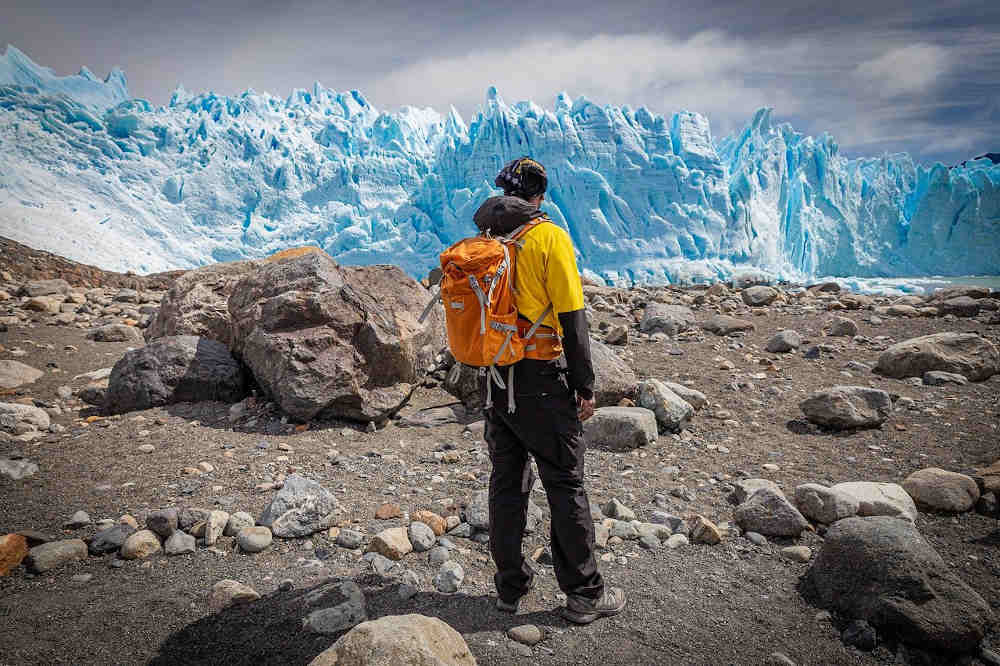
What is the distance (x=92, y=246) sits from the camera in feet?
86.3

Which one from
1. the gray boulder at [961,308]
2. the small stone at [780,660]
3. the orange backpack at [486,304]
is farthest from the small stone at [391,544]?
the gray boulder at [961,308]

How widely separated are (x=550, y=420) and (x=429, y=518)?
4.24 feet

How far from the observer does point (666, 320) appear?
26.9ft

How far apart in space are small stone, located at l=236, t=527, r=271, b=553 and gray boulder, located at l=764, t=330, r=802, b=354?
21.5 ft

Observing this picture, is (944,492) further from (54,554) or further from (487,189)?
(487,189)

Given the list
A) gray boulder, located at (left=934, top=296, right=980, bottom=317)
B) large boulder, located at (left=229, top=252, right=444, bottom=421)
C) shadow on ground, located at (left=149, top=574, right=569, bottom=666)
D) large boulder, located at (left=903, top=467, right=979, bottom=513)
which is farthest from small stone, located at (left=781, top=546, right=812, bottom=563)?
gray boulder, located at (left=934, top=296, right=980, bottom=317)

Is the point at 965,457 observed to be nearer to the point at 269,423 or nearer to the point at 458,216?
the point at 269,423

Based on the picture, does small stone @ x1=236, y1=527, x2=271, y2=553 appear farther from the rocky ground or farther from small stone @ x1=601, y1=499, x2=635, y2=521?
small stone @ x1=601, y1=499, x2=635, y2=521

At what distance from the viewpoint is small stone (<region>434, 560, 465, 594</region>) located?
2.42 metres

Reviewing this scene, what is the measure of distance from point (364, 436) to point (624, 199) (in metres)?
33.3

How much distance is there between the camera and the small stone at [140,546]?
2535 mm

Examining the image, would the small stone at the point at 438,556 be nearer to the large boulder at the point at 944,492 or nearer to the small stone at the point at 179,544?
the small stone at the point at 179,544

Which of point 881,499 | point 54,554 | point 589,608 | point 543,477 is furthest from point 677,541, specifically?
point 54,554

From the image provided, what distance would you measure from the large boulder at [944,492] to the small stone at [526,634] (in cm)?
261
